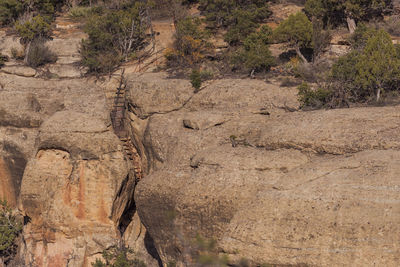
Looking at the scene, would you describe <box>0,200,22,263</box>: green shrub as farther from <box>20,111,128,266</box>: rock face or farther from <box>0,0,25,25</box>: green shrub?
<box>0,0,25,25</box>: green shrub

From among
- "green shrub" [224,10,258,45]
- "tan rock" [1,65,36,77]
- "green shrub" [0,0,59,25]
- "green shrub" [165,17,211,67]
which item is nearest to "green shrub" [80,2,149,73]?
"tan rock" [1,65,36,77]

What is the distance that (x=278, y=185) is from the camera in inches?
373

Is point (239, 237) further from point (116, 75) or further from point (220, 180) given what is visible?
point (116, 75)

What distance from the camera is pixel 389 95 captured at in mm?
14281

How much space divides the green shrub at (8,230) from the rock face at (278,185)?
5.66m

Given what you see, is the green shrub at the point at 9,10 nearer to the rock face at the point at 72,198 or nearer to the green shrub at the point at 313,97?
the rock face at the point at 72,198

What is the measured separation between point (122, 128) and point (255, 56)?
601cm

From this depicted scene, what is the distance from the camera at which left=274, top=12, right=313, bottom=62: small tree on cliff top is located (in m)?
19.8

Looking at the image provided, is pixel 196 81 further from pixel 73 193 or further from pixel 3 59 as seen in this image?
pixel 3 59

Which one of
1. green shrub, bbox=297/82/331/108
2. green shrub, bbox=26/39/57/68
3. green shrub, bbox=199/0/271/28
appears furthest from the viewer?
green shrub, bbox=199/0/271/28

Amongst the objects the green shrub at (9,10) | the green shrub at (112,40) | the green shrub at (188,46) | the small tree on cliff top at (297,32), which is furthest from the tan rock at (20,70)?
the small tree on cliff top at (297,32)

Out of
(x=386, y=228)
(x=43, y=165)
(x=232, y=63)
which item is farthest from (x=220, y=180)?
(x=232, y=63)

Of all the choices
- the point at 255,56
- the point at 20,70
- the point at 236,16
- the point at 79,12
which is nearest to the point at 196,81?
the point at 255,56

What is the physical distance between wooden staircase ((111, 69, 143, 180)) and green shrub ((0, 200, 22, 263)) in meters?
4.66
